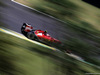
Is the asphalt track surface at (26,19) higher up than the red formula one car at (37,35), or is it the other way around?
the asphalt track surface at (26,19)

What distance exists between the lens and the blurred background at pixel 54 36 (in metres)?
8.91

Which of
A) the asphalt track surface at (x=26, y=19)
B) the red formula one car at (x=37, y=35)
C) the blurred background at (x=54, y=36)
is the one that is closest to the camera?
the blurred background at (x=54, y=36)

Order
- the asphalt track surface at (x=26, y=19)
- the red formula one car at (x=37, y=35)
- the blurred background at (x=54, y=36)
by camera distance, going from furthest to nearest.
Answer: the asphalt track surface at (x=26, y=19) → the red formula one car at (x=37, y=35) → the blurred background at (x=54, y=36)

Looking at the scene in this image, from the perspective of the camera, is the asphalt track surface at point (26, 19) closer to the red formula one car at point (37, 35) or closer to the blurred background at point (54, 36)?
the blurred background at point (54, 36)

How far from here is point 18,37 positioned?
34.8ft

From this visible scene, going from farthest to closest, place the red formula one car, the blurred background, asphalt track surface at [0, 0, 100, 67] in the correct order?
asphalt track surface at [0, 0, 100, 67], the red formula one car, the blurred background

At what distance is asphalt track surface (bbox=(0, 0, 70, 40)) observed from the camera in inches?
457

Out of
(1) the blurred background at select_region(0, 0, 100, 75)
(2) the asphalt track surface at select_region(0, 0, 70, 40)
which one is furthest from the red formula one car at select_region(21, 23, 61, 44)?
(2) the asphalt track surface at select_region(0, 0, 70, 40)

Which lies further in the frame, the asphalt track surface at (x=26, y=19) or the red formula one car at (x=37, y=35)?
the asphalt track surface at (x=26, y=19)

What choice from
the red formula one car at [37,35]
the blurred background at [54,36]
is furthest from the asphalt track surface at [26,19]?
the red formula one car at [37,35]

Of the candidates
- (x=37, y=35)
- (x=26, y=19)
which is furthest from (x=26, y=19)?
(x=37, y=35)

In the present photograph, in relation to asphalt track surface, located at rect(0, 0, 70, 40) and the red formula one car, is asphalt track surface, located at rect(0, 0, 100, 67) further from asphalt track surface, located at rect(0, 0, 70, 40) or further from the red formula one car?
the red formula one car

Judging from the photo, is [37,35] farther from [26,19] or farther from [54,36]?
[26,19]

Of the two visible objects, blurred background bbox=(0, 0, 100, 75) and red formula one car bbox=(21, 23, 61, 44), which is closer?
blurred background bbox=(0, 0, 100, 75)
